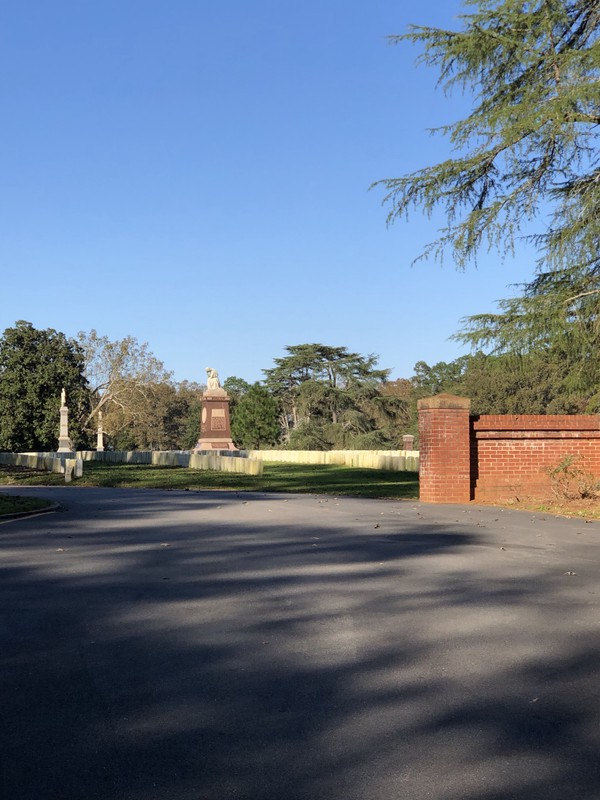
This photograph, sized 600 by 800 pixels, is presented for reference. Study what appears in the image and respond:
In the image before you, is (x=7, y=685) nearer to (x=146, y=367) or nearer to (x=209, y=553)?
(x=209, y=553)

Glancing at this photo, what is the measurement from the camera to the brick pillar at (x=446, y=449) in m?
16.6

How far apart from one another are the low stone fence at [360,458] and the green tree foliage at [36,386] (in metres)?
17.9

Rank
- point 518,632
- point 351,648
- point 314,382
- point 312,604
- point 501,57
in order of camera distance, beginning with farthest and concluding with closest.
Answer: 1. point 314,382
2. point 501,57
3. point 312,604
4. point 518,632
5. point 351,648

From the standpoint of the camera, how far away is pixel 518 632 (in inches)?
238

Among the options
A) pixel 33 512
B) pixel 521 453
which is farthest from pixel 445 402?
pixel 33 512

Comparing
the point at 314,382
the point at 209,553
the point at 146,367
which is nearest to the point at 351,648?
the point at 209,553

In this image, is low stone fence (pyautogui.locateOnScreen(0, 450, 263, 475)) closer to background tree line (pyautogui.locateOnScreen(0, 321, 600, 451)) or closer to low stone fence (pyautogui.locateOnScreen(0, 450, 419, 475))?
low stone fence (pyautogui.locateOnScreen(0, 450, 419, 475))

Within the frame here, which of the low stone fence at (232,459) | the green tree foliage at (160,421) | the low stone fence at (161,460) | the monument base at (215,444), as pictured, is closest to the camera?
the low stone fence at (161,460)

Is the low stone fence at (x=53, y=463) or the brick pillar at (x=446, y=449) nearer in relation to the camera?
the brick pillar at (x=446, y=449)

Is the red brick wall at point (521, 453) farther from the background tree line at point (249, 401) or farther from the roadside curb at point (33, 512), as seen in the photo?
the background tree line at point (249, 401)

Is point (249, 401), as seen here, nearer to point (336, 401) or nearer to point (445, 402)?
point (336, 401)

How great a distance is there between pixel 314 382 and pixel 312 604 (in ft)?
213

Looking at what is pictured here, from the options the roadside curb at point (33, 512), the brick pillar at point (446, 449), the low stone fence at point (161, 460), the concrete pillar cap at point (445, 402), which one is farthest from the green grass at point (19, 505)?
the low stone fence at point (161, 460)

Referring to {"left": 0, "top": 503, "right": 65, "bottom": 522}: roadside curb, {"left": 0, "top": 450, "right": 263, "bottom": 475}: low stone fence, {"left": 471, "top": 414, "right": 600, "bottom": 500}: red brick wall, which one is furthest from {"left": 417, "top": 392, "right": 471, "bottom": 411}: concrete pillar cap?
{"left": 0, "top": 450, "right": 263, "bottom": 475}: low stone fence
